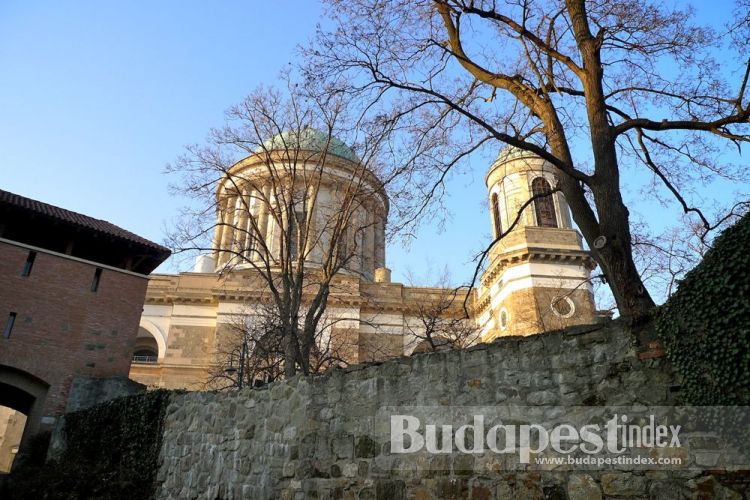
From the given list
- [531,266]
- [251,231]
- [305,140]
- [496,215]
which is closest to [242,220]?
[251,231]

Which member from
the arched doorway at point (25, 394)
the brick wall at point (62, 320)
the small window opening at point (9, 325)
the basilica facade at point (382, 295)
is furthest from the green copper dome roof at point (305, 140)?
the arched doorway at point (25, 394)

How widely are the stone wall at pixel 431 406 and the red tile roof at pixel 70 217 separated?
1290cm

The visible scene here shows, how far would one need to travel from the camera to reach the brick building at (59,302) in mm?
16062

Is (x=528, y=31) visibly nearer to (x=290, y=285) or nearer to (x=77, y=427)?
(x=290, y=285)

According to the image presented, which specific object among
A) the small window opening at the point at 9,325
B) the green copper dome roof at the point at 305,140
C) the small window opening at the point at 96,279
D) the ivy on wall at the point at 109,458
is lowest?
the ivy on wall at the point at 109,458

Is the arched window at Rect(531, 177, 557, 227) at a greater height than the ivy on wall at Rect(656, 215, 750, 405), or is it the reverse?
the arched window at Rect(531, 177, 557, 227)

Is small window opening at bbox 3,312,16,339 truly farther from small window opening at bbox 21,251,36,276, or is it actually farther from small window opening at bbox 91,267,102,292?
small window opening at bbox 91,267,102,292

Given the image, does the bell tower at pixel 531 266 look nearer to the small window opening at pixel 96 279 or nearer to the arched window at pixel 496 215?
the arched window at pixel 496 215

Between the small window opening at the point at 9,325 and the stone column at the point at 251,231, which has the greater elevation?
the stone column at the point at 251,231

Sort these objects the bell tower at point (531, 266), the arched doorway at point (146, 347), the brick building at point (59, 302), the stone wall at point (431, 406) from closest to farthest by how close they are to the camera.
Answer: the stone wall at point (431, 406) < the brick building at point (59, 302) < the bell tower at point (531, 266) < the arched doorway at point (146, 347)

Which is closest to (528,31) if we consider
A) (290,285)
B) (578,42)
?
(578,42)

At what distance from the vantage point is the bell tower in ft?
78.7

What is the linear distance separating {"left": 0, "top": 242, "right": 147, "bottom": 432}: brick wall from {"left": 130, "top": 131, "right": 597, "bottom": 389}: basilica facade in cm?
669

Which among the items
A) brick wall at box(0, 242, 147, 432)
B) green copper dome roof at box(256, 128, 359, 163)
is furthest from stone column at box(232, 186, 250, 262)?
brick wall at box(0, 242, 147, 432)
